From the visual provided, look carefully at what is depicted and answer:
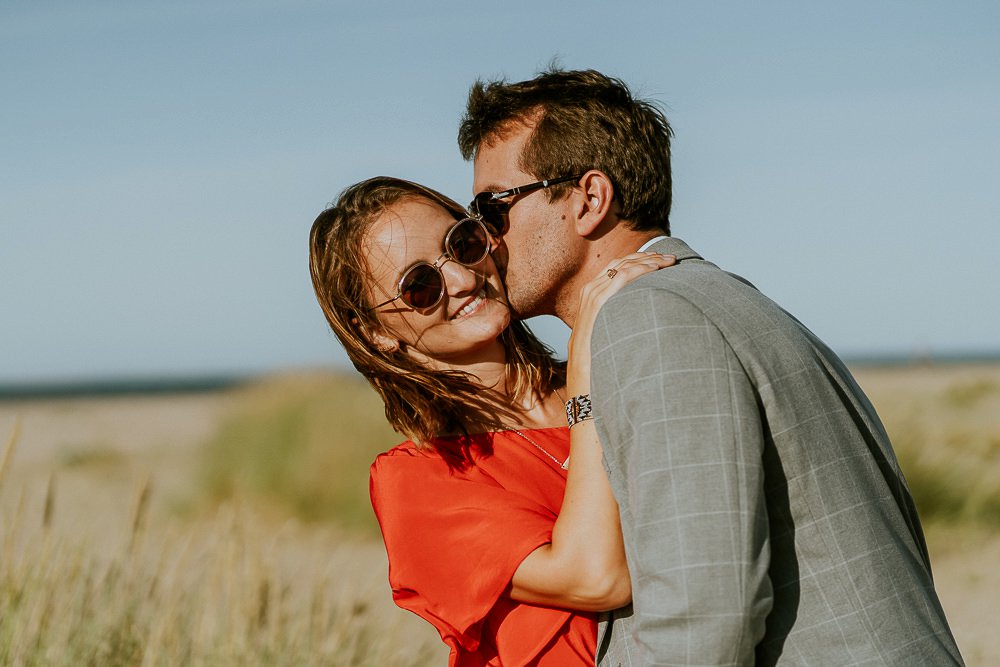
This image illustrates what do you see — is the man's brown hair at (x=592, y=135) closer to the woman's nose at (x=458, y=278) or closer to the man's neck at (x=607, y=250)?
the man's neck at (x=607, y=250)

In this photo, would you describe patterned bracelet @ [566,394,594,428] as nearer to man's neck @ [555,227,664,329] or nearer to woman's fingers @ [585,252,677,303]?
woman's fingers @ [585,252,677,303]

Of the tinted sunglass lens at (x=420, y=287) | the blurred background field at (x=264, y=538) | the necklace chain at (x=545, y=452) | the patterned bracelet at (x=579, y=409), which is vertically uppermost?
the tinted sunglass lens at (x=420, y=287)

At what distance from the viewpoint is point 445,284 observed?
2.99 metres

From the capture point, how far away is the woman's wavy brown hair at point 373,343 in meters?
2.98

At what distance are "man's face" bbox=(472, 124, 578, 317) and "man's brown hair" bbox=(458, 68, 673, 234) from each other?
1.2 inches

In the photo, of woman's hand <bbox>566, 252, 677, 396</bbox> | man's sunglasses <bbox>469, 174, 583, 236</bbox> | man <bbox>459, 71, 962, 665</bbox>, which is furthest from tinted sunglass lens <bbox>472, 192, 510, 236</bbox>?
man <bbox>459, 71, 962, 665</bbox>

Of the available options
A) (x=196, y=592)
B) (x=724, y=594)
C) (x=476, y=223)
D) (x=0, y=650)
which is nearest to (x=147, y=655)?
(x=0, y=650)

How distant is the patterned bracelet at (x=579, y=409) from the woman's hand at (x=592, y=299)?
1 centimetres

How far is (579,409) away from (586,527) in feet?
0.89

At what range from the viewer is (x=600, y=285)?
235cm

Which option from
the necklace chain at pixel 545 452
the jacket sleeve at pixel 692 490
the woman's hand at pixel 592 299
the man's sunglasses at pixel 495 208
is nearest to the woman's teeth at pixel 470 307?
the man's sunglasses at pixel 495 208

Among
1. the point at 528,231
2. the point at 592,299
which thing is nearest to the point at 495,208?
the point at 528,231

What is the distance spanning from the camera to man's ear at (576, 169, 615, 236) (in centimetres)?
281

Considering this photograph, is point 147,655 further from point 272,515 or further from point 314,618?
point 272,515
